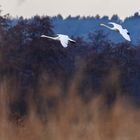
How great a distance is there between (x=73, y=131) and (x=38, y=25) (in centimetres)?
2748

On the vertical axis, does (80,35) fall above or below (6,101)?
above

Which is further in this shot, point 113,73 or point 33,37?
point 33,37

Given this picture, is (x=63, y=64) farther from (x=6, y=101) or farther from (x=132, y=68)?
(x=6, y=101)

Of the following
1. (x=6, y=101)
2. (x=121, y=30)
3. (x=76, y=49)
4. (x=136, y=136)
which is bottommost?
(x=136, y=136)

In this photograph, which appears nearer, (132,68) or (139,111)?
(139,111)

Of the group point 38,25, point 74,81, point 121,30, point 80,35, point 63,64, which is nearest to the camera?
point 74,81

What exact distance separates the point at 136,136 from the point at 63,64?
83.1 feet

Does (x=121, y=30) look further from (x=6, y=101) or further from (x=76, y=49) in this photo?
(x=76, y=49)

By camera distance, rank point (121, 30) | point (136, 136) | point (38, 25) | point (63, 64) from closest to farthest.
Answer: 1. point (136, 136)
2. point (121, 30)
3. point (63, 64)
4. point (38, 25)

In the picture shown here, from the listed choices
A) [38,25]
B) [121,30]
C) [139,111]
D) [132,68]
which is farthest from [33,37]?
[139,111]

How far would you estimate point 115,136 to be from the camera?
10.7 ft

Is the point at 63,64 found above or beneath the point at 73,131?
above

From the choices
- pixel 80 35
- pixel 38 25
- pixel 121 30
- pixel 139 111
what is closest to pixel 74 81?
pixel 139 111

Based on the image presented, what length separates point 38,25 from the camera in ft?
100
